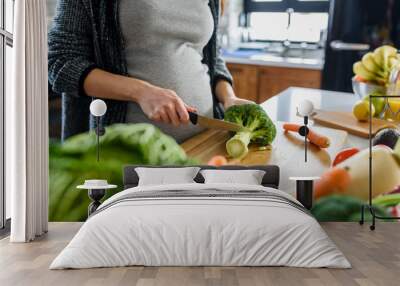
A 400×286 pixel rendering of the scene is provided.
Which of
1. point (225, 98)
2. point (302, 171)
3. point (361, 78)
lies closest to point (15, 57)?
point (225, 98)

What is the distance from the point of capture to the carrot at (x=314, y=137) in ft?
15.8

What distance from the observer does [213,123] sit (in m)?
4.77

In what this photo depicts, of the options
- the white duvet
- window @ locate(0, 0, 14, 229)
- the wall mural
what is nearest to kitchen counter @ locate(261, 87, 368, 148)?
the wall mural

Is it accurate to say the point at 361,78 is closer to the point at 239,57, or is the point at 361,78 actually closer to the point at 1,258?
the point at 239,57

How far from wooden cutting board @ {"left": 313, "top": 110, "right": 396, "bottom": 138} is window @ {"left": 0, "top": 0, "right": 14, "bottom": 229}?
238 cm

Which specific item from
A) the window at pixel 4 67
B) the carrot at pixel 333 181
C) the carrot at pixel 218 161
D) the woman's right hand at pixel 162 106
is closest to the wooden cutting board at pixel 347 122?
the carrot at pixel 333 181

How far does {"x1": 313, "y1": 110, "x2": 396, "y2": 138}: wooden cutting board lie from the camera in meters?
4.80

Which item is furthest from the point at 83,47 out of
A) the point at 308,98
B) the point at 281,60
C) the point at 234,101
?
the point at 308,98

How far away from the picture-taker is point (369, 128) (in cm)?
485

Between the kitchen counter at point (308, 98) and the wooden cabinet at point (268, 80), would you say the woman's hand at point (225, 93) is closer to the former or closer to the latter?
the wooden cabinet at point (268, 80)

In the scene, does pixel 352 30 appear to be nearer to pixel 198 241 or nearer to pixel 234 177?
pixel 234 177

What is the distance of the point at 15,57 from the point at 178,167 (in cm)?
146

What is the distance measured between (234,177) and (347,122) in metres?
1.04

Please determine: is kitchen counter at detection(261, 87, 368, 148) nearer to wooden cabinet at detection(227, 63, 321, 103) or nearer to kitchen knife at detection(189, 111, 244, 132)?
wooden cabinet at detection(227, 63, 321, 103)
